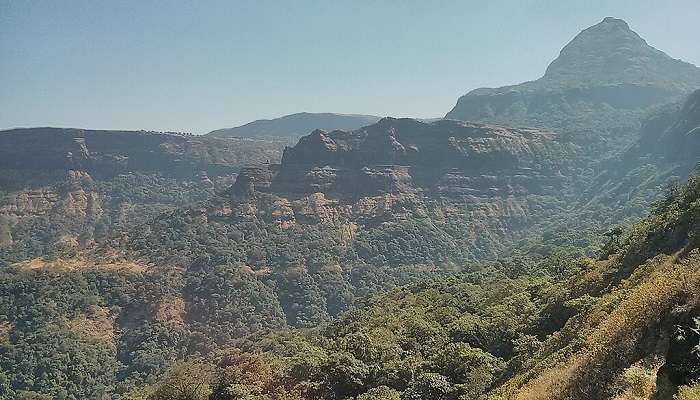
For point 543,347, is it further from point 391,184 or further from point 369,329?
point 391,184

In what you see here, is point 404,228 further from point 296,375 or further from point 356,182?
point 296,375

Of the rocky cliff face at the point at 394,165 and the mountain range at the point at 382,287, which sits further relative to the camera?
the rocky cliff face at the point at 394,165

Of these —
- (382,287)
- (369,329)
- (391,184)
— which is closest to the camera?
(369,329)

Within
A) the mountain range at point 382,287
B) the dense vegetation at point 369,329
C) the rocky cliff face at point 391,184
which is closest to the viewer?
the dense vegetation at point 369,329

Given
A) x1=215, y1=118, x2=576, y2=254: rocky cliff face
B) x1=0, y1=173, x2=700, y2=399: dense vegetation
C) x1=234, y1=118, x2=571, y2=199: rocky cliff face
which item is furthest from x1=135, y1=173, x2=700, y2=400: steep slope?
x1=234, y1=118, x2=571, y2=199: rocky cliff face

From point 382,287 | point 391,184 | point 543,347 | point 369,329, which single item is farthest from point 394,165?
point 543,347

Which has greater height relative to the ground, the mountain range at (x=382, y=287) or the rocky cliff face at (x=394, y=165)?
the rocky cliff face at (x=394, y=165)

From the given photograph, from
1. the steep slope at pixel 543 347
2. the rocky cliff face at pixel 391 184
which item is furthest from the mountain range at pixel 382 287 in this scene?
the rocky cliff face at pixel 391 184

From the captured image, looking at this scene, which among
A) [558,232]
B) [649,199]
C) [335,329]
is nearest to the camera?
[335,329]

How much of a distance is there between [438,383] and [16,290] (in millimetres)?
106234

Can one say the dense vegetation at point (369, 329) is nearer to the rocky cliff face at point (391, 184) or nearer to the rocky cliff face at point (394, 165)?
the rocky cliff face at point (391, 184)

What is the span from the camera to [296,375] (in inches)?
1421

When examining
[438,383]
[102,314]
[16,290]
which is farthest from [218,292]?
[438,383]

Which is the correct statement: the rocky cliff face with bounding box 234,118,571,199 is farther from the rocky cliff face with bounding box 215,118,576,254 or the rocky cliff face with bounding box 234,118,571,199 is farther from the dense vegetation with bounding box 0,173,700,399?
the dense vegetation with bounding box 0,173,700,399
